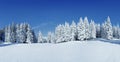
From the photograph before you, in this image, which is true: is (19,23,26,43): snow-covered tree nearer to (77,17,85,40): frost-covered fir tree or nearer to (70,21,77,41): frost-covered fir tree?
(70,21,77,41): frost-covered fir tree

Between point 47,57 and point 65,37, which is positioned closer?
point 47,57

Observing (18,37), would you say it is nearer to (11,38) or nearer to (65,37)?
(11,38)

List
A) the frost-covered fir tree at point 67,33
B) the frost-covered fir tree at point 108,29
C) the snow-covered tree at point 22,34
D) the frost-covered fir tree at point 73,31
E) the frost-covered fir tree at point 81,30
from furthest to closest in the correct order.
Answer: the snow-covered tree at point 22,34, the frost-covered fir tree at point 108,29, the frost-covered fir tree at point 67,33, the frost-covered fir tree at point 73,31, the frost-covered fir tree at point 81,30

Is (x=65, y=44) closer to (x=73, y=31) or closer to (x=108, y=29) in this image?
(x=73, y=31)

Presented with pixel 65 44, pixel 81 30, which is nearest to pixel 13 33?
pixel 81 30

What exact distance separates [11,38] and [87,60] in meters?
92.3

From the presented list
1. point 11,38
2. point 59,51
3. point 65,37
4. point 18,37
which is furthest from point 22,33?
point 59,51

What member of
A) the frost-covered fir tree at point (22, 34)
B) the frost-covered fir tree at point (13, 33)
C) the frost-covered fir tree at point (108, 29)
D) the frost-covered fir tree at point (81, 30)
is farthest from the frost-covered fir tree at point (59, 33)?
the frost-covered fir tree at point (13, 33)

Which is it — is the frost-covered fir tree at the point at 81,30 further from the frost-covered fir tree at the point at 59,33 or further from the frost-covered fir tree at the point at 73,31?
the frost-covered fir tree at the point at 59,33

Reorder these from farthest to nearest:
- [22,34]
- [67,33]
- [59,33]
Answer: [22,34] → [59,33] → [67,33]

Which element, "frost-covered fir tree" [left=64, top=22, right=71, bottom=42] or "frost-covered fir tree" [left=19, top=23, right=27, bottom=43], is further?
"frost-covered fir tree" [left=19, top=23, right=27, bottom=43]

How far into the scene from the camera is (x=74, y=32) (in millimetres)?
96375

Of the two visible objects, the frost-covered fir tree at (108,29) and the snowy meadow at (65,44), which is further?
the frost-covered fir tree at (108,29)

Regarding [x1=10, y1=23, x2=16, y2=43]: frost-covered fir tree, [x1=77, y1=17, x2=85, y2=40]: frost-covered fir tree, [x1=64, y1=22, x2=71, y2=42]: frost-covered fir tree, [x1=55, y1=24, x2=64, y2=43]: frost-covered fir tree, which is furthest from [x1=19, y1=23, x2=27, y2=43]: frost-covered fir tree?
[x1=77, y1=17, x2=85, y2=40]: frost-covered fir tree
